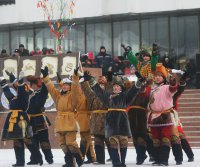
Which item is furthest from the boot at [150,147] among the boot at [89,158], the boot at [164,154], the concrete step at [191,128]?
the concrete step at [191,128]

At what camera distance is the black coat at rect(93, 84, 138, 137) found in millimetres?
14469

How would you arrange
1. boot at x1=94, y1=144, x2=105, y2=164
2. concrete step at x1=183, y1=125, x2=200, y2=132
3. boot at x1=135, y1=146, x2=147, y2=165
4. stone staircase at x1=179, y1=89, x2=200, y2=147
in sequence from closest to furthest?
boot at x1=135, y1=146, x2=147, y2=165 → boot at x1=94, y1=144, x2=105, y2=164 → stone staircase at x1=179, y1=89, x2=200, y2=147 → concrete step at x1=183, y1=125, x2=200, y2=132

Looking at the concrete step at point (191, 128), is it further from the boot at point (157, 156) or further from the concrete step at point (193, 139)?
the boot at point (157, 156)

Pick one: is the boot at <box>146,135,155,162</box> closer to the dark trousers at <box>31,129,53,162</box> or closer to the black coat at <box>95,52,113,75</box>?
the dark trousers at <box>31,129,53,162</box>

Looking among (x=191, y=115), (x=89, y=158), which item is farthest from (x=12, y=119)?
(x=191, y=115)

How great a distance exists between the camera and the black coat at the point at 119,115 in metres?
14.5

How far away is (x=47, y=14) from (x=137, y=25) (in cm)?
392

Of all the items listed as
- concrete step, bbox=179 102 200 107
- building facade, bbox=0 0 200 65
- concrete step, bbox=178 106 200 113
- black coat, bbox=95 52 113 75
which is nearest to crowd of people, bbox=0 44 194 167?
concrete step, bbox=178 106 200 113

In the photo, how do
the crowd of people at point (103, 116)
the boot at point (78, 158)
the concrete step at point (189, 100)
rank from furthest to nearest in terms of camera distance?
the concrete step at point (189, 100)
the boot at point (78, 158)
the crowd of people at point (103, 116)

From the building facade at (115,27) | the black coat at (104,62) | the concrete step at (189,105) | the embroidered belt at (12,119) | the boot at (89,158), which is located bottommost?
the boot at (89,158)

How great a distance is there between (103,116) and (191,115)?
7592 mm

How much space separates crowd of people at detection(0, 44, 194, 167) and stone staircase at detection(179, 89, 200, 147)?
16.9 ft

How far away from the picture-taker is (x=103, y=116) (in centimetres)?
1562

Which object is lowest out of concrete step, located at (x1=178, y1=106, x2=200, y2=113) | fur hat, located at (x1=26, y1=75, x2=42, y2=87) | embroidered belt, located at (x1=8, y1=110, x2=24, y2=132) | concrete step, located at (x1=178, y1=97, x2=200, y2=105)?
concrete step, located at (x1=178, y1=106, x2=200, y2=113)
